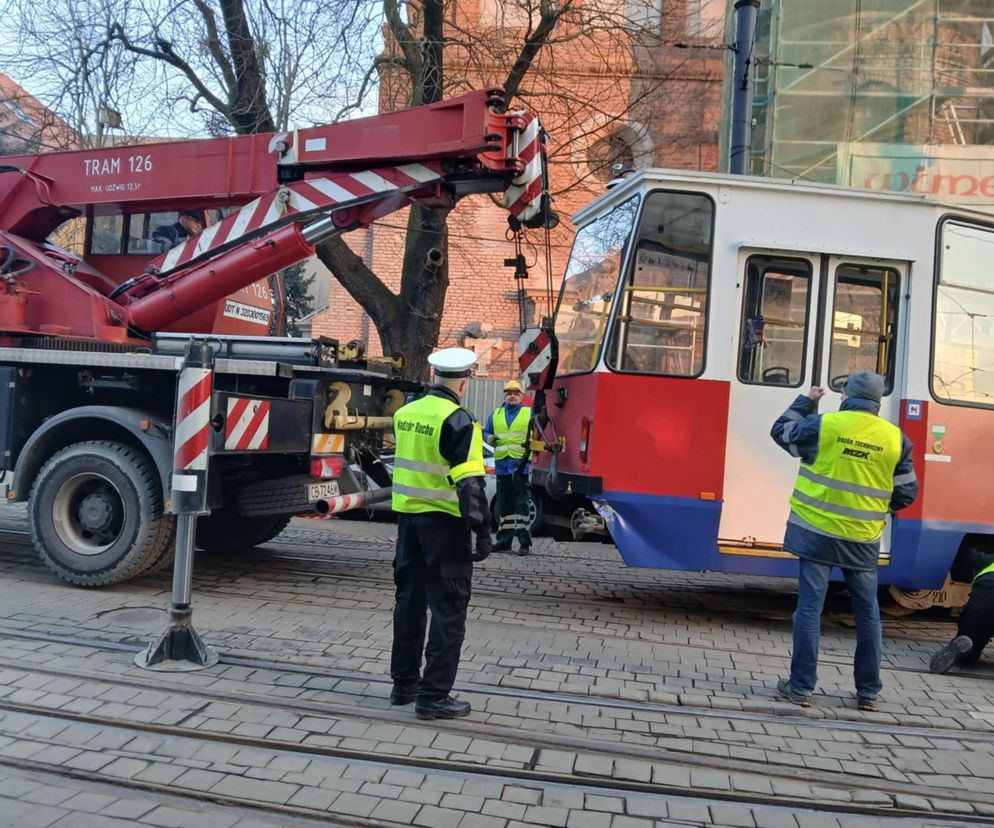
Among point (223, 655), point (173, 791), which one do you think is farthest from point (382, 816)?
point (223, 655)

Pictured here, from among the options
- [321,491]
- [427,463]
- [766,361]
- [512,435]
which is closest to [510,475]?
[512,435]

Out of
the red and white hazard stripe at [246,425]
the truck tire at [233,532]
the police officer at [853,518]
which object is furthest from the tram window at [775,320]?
the truck tire at [233,532]

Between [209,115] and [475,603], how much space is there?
28.1ft

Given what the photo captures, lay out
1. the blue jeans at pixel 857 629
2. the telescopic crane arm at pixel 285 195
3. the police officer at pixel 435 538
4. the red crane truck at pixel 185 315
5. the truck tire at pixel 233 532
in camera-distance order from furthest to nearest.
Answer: the truck tire at pixel 233 532
the telescopic crane arm at pixel 285 195
the red crane truck at pixel 185 315
the blue jeans at pixel 857 629
the police officer at pixel 435 538

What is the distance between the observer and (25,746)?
3.79 metres

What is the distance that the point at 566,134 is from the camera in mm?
11836

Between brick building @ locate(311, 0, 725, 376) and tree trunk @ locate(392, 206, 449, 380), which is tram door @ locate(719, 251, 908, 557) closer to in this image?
tree trunk @ locate(392, 206, 449, 380)

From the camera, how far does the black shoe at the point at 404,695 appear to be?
14.4 feet

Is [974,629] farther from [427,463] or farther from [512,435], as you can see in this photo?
[512,435]

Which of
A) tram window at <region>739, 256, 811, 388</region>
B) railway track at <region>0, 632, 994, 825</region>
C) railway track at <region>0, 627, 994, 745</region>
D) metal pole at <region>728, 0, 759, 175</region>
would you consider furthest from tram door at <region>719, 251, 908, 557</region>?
metal pole at <region>728, 0, 759, 175</region>

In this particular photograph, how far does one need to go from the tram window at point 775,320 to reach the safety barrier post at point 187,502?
376cm

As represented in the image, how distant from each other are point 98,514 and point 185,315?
1.84 metres

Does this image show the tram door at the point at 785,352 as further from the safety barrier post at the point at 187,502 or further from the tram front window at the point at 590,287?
the safety barrier post at the point at 187,502

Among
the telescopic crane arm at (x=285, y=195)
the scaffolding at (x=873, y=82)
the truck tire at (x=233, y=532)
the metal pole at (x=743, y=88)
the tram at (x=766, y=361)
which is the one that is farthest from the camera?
the scaffolding at (x=873, y=82)
